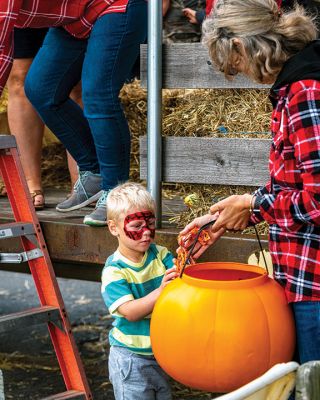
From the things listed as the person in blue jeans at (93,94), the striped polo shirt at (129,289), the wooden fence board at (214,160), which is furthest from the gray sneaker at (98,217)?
the striped polo shirt at (129,289)

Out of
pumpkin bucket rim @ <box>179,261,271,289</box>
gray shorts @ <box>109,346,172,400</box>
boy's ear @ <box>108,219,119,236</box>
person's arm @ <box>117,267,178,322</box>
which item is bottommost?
gray shorts @ <box>109,346,172,400</box>

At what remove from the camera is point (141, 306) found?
11.2 ft

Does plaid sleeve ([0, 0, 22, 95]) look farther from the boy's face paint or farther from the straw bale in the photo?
the boy's face paint

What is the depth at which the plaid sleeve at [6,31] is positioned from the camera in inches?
163

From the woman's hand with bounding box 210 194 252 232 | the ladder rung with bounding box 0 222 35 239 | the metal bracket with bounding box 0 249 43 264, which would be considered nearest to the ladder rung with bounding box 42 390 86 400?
the metal bracket with bounding box 0 249 43 264

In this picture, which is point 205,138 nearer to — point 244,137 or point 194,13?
point 244,137

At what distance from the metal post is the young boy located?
2.03 ft

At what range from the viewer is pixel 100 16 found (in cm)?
443

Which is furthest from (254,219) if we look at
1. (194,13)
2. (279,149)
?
(194,13)

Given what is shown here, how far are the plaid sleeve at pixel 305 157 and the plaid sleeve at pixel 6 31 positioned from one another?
5.87ft

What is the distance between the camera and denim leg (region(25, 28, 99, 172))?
469cm

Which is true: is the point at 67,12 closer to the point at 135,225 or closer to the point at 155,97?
the point at 155,97

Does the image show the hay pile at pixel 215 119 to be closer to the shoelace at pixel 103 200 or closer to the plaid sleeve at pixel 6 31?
the shoelace at pixel 103 200

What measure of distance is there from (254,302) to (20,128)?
2521 mm
